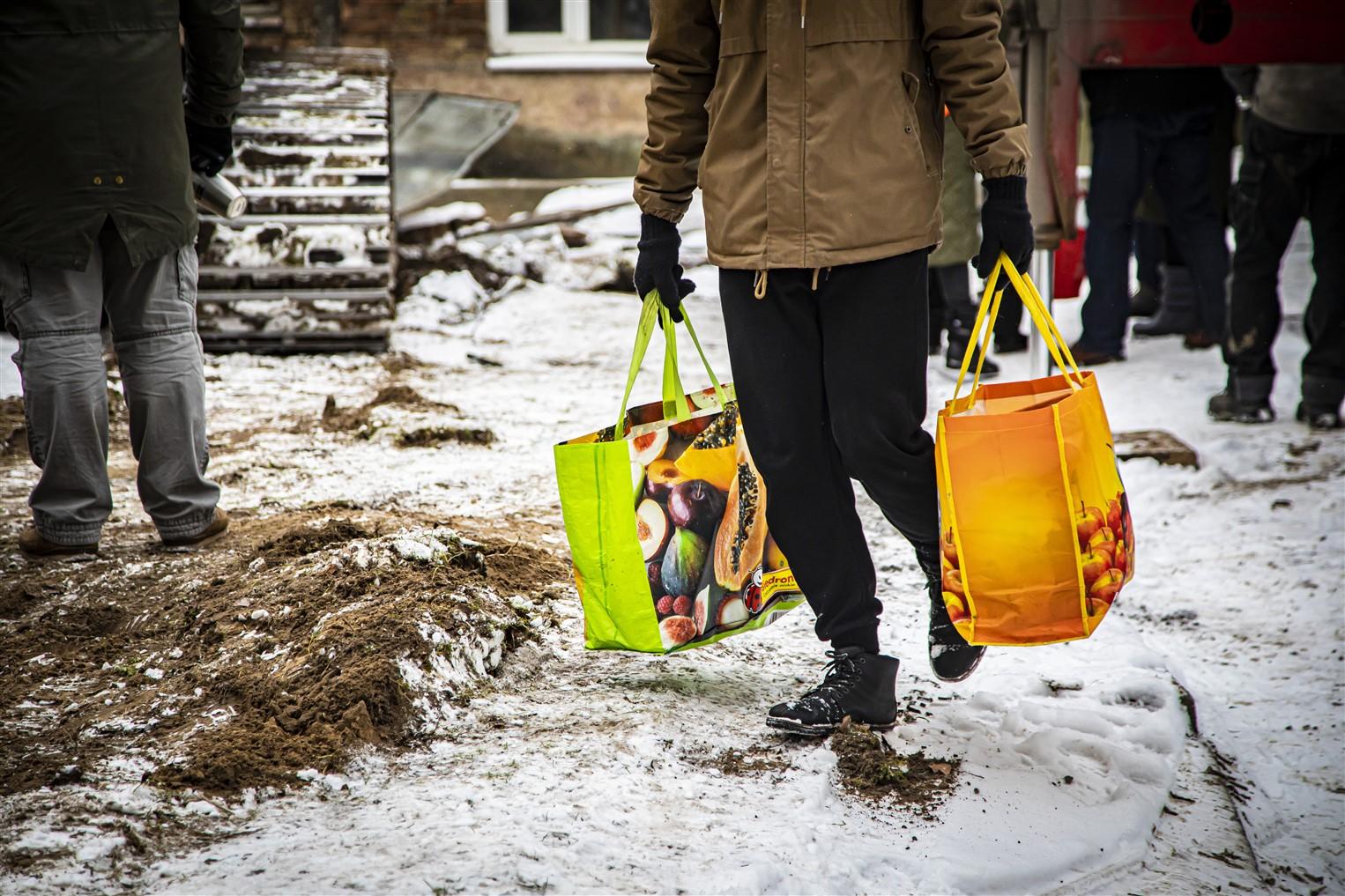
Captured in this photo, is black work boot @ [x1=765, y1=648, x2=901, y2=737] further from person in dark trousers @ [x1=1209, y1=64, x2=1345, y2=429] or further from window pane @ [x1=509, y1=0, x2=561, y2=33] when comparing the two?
window pane @ [x1=509, y1=0, x2=561, y2=33]

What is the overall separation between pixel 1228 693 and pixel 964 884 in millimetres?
1202

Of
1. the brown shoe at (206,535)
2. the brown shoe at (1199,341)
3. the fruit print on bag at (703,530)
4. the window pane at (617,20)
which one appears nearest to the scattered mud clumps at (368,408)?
the brown shoe at (206,535)

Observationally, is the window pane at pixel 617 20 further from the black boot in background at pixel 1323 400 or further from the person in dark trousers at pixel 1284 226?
the black boot in background at pixel 1323 400

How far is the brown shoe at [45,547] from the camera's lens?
327 cm

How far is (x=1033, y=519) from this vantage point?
221 cm

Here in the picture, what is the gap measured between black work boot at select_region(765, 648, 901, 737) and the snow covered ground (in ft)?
0.15

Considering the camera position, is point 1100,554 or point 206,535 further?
point 206,535

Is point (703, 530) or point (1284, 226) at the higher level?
point (1284, 226)

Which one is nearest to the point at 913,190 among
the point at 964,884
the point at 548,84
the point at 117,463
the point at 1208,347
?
the point at 964,884

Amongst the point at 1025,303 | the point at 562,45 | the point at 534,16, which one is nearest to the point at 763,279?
the point at 1025,303

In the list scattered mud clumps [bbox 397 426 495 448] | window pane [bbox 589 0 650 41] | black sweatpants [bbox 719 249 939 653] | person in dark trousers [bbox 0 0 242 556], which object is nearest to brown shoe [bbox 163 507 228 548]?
person in dark trousers [bbox 0 0 242 556]

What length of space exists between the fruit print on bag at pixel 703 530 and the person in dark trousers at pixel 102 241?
147 centimetres

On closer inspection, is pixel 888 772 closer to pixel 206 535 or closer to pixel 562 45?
pixel 206 535

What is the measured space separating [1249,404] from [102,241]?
4094mm
